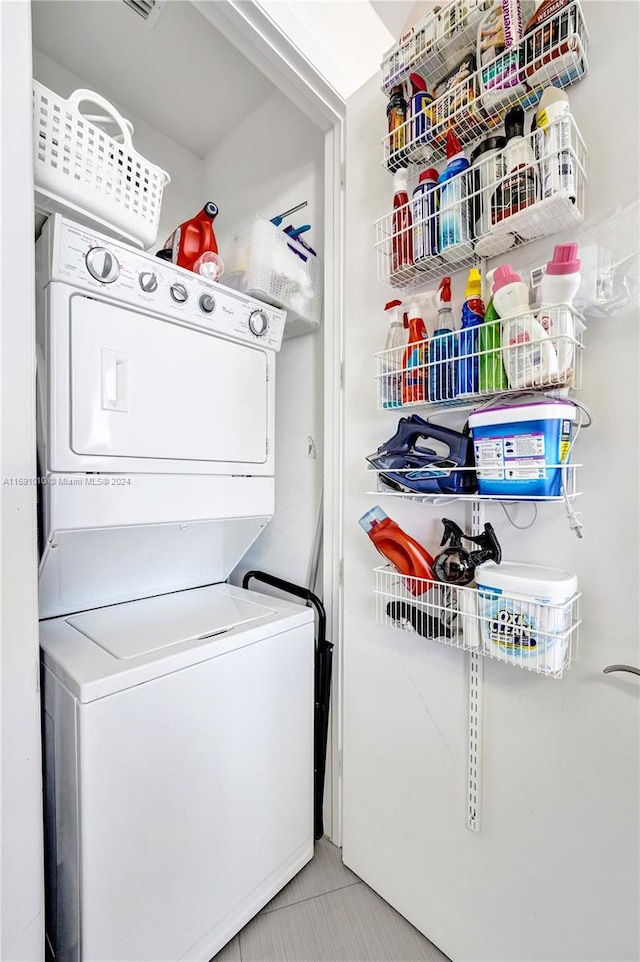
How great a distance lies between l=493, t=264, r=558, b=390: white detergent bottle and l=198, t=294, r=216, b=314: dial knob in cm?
88

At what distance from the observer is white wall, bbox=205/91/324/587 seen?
1.91 metres

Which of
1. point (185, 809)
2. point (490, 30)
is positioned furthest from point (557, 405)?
point (185, 809)

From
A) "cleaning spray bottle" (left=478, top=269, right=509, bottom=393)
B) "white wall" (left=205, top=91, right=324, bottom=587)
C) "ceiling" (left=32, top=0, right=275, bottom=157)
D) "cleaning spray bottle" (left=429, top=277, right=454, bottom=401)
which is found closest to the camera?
"cleaning spray bottle" (left=478, top=269, right=509, bottom=393)

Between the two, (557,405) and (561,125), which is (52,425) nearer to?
(557,405)

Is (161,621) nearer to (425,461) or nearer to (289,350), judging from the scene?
(425,461)

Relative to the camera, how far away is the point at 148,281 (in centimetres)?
129

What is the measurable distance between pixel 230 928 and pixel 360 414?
169cm

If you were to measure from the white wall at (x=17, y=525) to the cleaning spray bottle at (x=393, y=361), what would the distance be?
0.93 meters

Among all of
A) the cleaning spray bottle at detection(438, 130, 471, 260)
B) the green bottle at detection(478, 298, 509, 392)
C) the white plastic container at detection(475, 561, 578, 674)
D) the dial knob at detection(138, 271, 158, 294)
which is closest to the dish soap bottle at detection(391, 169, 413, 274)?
the cleaning spray bottle at detection(438, 130, 471, 260)

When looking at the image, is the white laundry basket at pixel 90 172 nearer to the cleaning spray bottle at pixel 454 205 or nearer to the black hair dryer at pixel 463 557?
the cleaning spray bottle at pixel 454 205

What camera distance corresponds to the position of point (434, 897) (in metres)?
1.37

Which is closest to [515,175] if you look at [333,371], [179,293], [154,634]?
[333,371]

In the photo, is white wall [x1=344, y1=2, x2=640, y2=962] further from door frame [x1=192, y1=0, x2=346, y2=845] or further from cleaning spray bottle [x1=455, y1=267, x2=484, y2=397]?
cleaning spray bottle [x1=455, y1=267, x2=484, y2=397]

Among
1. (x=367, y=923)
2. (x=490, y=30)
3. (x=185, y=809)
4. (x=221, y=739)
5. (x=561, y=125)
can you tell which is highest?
(x=490, y=30)
